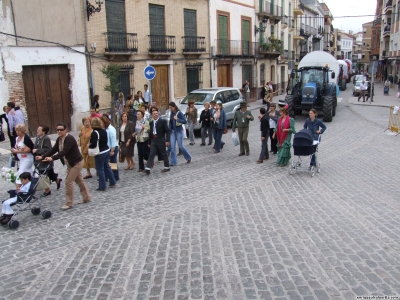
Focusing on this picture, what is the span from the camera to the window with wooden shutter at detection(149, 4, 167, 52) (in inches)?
784

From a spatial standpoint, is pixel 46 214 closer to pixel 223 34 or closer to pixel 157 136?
pixel 157 136

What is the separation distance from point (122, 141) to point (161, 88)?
11.5 metres

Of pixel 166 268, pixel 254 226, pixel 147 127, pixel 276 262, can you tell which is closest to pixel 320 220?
pixel 254 226

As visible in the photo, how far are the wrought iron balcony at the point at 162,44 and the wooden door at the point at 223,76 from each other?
5591mm

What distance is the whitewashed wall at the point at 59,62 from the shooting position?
13.8 meters

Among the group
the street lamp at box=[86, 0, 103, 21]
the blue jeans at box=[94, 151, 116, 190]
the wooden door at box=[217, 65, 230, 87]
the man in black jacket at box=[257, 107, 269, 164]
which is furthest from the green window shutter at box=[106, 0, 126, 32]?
the blue jeans at box=[94, 151, 116, 190]

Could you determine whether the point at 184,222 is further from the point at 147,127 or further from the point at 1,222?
the point at 147,127

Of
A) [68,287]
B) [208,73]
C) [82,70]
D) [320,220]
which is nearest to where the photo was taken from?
[68,287]

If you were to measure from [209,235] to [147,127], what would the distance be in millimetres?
4476

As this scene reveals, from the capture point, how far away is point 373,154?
1111cm

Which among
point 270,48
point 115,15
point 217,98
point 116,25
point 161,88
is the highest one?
point 115,15

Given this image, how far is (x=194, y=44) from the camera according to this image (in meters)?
22.9

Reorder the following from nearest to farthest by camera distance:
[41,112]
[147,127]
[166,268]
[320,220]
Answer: [166,268] < [320,220] < [147,127] < [41,112]

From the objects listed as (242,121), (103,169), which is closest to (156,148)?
(103,169)
